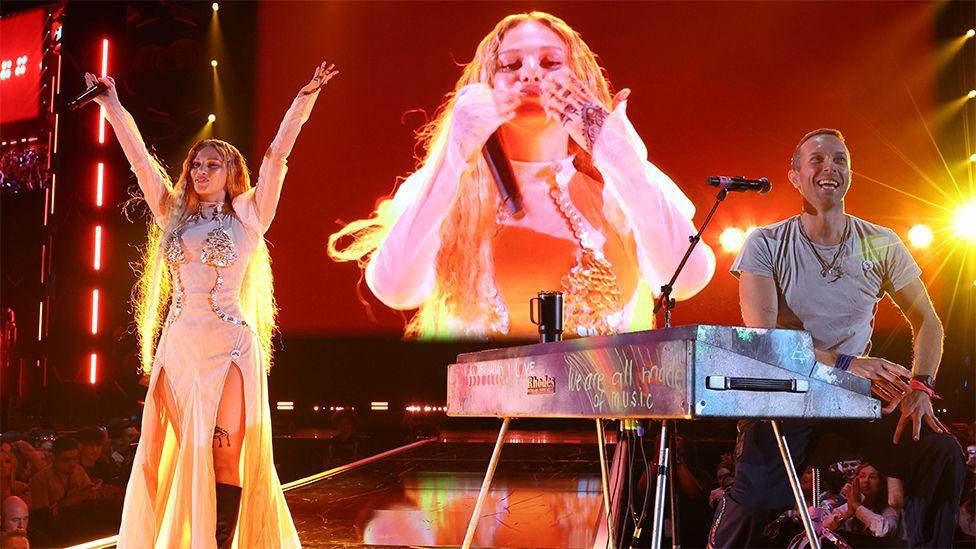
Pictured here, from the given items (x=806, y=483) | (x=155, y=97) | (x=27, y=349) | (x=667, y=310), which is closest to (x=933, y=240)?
(x=806, y=483)


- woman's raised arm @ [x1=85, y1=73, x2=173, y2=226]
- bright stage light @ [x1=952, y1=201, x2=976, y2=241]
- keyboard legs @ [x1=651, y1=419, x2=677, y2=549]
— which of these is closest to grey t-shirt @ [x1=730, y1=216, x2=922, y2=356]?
keyboard legs @ [x1=651, y1=419, x2=677, y2=549]

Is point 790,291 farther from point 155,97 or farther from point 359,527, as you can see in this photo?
point 155,97

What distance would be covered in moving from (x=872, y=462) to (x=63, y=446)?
15.1ft

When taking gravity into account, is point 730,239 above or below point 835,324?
above

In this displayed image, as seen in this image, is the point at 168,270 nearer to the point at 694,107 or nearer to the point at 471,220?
the point at 471,220

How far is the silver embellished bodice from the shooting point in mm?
2877

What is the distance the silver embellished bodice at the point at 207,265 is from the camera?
2.88 meters

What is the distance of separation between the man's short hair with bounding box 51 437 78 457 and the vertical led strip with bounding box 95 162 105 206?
2299 mm

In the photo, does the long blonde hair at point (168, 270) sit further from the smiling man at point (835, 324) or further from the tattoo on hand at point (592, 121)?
the tattoo on hand at point (592, 121)

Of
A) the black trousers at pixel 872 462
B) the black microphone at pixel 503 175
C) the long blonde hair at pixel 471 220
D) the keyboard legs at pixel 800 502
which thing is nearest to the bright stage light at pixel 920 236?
the long blonde hair at pixel 471 220

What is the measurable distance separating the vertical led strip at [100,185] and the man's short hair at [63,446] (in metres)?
2.30

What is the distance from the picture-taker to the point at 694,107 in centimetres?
621

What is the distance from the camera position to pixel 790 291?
277 centimetres

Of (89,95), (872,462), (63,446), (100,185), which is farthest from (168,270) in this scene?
(100,185)
